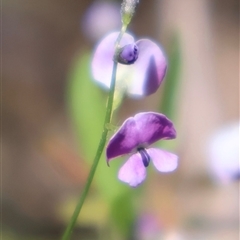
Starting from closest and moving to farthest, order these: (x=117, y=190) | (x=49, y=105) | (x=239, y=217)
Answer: (x=117, y=190) → (x=239, y=217) → (x=49, y=105)

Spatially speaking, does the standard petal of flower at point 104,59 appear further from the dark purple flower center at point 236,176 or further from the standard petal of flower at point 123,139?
the dark purple flower center at point 236,176

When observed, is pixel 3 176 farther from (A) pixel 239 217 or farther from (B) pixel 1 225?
(A) pixel 239 217

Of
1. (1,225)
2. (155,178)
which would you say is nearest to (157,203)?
(155,178)

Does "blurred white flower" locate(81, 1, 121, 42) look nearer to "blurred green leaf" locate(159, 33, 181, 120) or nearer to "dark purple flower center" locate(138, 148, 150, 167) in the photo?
"blurred green leaf" locate(159, 33, 181, 120)

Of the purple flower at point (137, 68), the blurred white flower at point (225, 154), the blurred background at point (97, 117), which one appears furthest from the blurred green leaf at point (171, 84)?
the purple flower at point (137, 68)

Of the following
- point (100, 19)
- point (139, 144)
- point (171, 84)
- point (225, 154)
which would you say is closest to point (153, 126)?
point (139, 144)

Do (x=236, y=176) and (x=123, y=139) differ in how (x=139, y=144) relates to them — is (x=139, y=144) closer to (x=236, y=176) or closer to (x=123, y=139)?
(x=123, y=139)
